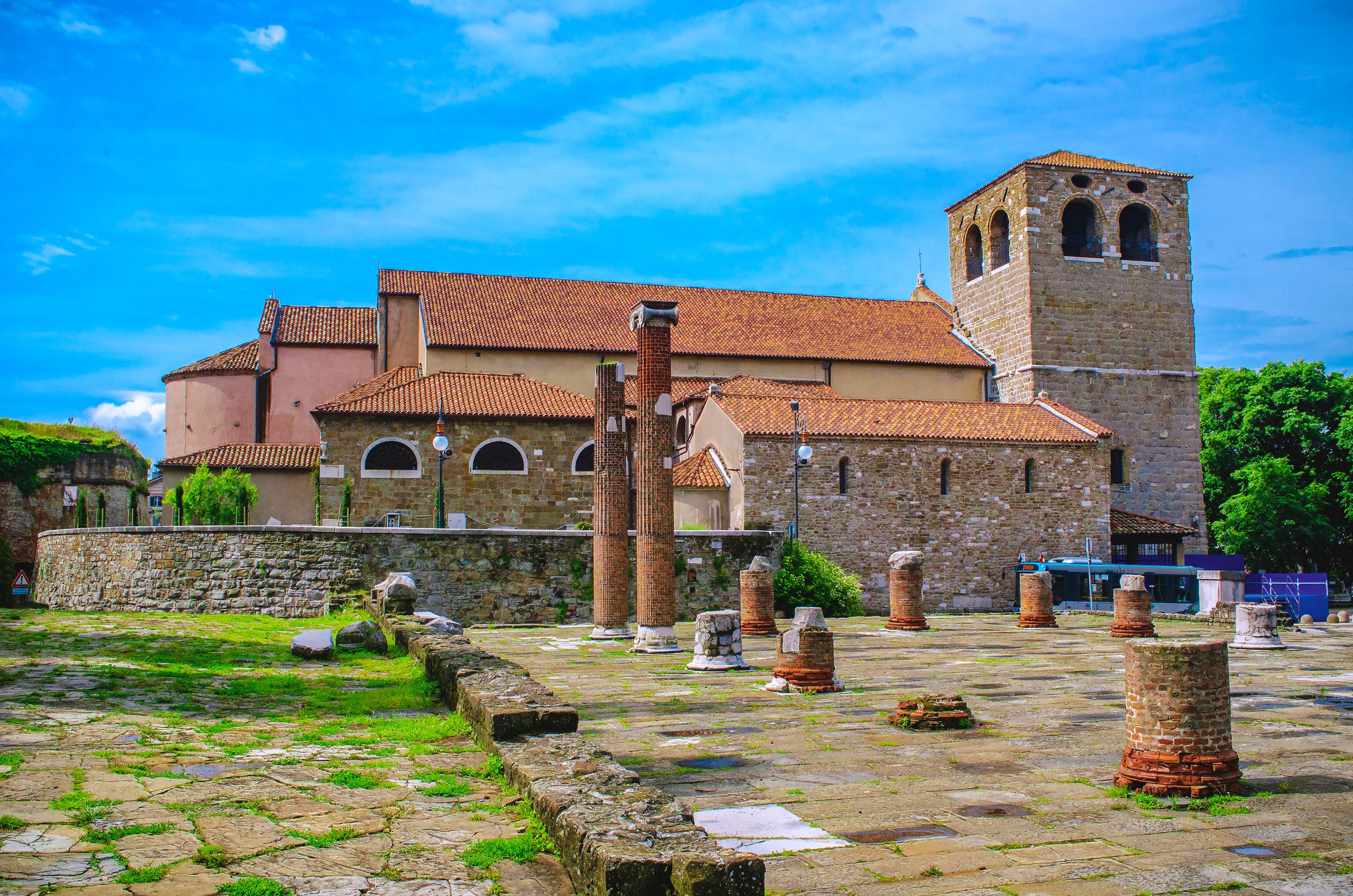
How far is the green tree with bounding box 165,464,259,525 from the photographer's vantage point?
25.3 m

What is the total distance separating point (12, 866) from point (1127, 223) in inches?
1552

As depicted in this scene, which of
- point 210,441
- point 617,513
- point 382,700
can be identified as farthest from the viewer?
point 210,441

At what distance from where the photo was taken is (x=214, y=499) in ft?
83.4

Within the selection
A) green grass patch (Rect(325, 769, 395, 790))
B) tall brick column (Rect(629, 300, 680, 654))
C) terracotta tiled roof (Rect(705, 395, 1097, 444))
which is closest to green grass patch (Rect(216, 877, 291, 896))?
green grass patch (Rect(325, 769, 395, 790))

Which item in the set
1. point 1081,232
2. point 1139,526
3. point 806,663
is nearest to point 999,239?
point 1081,232

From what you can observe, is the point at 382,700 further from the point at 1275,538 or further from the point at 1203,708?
the point at 1275,538

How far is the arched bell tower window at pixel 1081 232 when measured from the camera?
35500mm

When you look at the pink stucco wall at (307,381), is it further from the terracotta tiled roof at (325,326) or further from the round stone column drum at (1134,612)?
the round stone column drum at (1134,612)

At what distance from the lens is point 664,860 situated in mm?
3666

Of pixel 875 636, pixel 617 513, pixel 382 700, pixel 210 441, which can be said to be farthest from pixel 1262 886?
pixel 210 441

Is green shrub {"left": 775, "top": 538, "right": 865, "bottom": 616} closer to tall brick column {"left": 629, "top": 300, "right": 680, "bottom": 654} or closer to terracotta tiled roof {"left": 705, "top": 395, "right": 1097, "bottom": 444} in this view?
terracotta tiled roof {"left": 705, "top": 395, "right": 1097, "bottom": 444}

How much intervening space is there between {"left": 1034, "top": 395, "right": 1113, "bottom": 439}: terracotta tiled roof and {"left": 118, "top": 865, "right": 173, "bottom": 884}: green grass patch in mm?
29013

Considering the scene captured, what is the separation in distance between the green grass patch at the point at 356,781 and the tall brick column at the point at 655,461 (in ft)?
29.7

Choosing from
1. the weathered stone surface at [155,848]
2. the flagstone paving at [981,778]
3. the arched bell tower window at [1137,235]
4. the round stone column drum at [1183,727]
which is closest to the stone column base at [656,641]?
the flagstone paving at [981,778]
